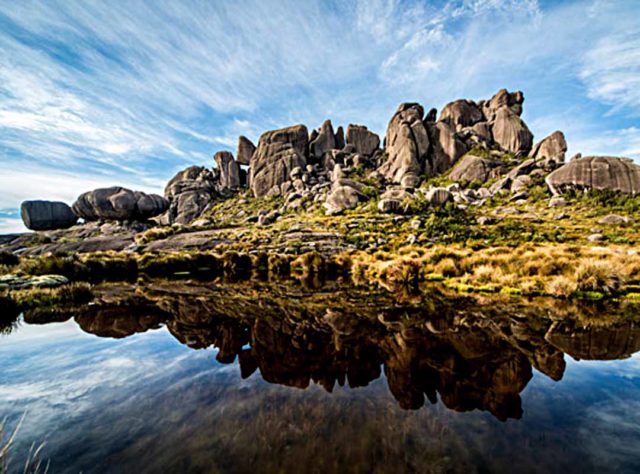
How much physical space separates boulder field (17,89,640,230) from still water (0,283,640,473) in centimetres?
5168

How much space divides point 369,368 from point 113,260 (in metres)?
26.4

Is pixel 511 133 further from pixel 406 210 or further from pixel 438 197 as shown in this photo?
pixel 406 210

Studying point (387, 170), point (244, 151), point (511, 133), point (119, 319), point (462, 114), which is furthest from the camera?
point (244, 151)

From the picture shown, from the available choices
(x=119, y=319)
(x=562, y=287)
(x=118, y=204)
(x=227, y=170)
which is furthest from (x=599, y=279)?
(x=227, y=170)

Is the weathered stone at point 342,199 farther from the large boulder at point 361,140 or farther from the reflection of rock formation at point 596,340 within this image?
the reflection of rock formation at point 596,340

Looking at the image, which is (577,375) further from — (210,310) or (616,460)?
(210,310)

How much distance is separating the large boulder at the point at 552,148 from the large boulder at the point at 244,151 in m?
102

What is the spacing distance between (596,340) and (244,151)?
409ft

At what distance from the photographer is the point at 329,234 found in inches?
1705

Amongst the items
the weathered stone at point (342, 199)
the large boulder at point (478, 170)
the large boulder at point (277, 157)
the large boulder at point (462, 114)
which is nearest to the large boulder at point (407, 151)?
the large boulder at point (478, 170)

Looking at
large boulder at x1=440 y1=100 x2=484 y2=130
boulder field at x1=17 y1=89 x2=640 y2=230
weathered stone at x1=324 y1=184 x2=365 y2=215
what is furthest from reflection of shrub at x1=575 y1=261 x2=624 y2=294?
large boulder at x1=440 y1=100 x2=484 y2=130

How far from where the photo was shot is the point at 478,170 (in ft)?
249

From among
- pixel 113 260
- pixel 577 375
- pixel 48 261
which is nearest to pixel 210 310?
pixel 577 375

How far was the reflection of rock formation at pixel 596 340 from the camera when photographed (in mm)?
5023
